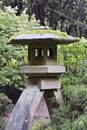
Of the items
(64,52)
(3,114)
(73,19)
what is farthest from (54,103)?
(73,19)

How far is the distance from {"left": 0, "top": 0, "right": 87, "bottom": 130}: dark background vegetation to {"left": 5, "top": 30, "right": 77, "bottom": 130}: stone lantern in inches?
12.0

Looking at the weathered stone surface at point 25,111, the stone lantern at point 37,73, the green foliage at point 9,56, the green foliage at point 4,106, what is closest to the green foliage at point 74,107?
the stone lantern at point 37,73

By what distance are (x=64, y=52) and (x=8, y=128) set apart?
223 centimetres

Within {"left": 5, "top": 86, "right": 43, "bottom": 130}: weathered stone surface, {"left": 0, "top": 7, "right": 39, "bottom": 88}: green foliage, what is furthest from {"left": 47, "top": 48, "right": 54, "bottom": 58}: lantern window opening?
{"left": 0, "top": 7, "right": 39, "bottom": 88}: green foliage

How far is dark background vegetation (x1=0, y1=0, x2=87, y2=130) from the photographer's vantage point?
543cm

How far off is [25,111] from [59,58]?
5.87 ft

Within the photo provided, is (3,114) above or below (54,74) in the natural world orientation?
below

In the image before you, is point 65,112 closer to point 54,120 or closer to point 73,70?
point 54,120

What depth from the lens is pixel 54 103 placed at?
6328mm

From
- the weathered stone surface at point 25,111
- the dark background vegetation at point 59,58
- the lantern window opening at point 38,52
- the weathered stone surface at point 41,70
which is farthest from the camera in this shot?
the lantern window opening at point 38,52

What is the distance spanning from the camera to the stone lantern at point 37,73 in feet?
19.7

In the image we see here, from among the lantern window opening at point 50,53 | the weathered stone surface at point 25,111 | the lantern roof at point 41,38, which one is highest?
the lantern roof at point 41,38

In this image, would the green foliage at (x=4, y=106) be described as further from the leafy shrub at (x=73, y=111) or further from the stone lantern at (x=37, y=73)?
the leafy shrub at (x=73, y=111)

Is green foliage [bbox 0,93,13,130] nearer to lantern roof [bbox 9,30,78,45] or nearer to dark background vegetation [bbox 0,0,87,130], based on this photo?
dark background vegetation [bbox 0,0,87,130]
